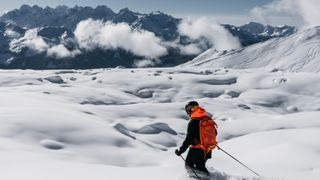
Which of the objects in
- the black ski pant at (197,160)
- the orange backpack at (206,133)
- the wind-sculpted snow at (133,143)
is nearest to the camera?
the orange backpack at (206,133)

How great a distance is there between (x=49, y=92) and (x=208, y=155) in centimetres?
13640

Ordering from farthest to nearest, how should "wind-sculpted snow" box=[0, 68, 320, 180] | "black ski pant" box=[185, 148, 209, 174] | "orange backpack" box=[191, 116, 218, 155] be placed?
1. "wind-sculpted snow" box=[0, 68, 320, 180]
2. "black ski pant" box=[185, 148, 209, 174]
3. "orange backpack" box=[191, 116, 218, 155]

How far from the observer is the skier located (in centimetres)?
1348

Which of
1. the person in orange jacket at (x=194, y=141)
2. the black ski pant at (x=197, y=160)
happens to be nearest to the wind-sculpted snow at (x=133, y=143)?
the black ski pant at (x=197, y=160)

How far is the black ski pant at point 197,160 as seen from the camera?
14062 mm

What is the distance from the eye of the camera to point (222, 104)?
459 ft

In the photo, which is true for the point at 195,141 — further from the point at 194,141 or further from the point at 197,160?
the point at 197,160

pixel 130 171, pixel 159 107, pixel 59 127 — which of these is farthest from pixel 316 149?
pixel 159 107

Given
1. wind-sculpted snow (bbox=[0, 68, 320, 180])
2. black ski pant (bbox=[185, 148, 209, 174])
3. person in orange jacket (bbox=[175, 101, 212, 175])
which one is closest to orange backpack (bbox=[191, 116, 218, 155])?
person in orange jacket (bbox=[175, 101, 212, 175])

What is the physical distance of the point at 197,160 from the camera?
14148 mm

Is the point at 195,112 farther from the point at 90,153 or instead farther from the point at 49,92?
the point at 49,92

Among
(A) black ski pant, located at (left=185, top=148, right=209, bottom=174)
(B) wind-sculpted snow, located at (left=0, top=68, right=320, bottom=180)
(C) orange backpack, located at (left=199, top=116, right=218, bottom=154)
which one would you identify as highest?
(C) orange backpack, located at (left=199, top=116, right=218, bottom=154)

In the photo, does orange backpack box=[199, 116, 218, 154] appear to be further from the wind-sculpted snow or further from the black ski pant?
the wind-sculpted snow

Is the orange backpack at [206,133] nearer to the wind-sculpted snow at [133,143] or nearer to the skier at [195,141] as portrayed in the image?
the skier at [195,141]
